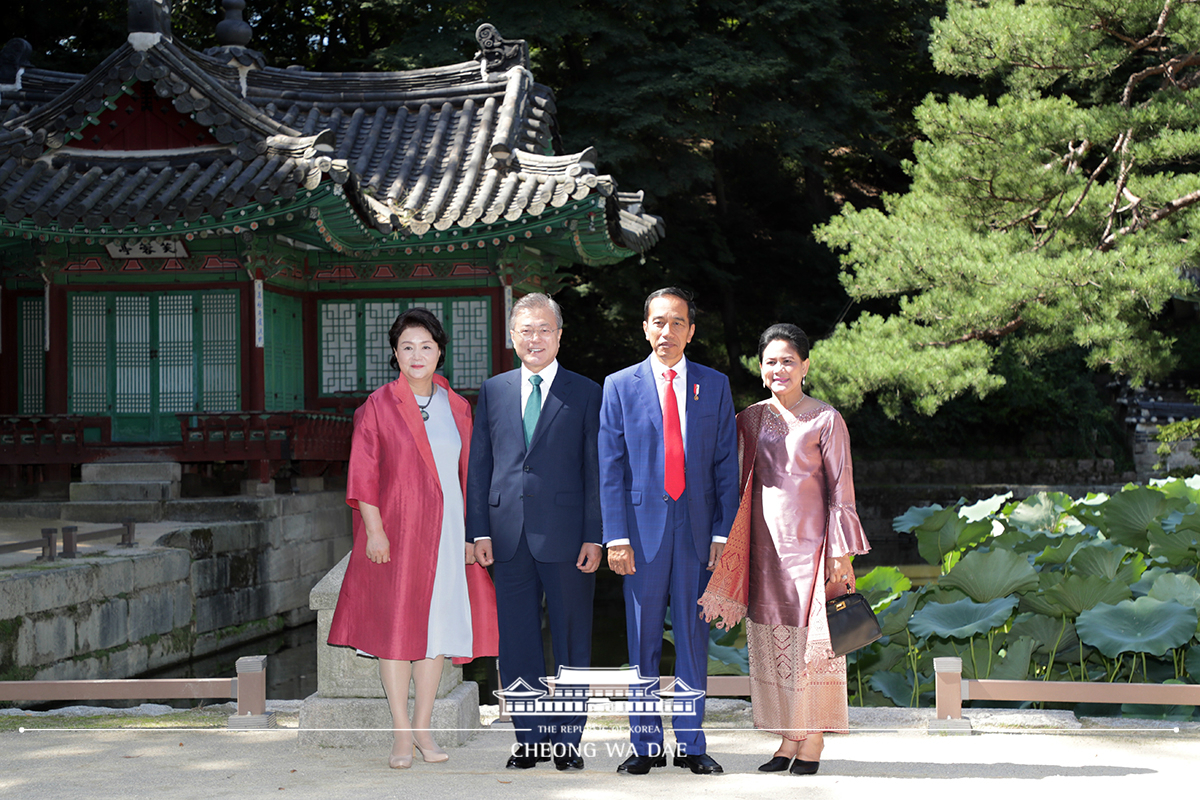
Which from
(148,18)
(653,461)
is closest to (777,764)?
(653,461)

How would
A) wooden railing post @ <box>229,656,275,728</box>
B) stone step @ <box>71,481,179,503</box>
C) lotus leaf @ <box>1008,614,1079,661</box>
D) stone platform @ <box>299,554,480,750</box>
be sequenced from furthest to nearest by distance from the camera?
stone step @ <box>71,481,179,503</box>
lotus leaf @ <box>1008,614,1079,661</box>
wooden railing post @ <box>229,656,275,728</box>
stone platform @ <box>299,554,480,750</box>

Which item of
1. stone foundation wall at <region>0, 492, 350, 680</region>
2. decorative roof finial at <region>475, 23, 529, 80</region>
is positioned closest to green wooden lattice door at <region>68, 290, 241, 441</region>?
stone foundation wall at <region>0, 492, 350, 680</region>

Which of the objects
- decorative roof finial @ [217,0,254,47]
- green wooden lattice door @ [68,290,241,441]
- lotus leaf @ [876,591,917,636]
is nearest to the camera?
Result: lotus leaf @ [876,591,917,636]

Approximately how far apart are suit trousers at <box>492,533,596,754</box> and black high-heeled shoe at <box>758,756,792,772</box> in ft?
2.00

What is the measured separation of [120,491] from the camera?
1012cm

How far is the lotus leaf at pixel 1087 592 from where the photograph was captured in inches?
197

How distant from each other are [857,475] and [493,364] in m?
9.91

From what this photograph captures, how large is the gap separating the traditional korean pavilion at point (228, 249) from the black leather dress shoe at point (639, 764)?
23.6 feet

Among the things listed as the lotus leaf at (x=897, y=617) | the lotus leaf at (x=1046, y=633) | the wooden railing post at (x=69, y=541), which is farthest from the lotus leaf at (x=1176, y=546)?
the wooden railing post at (x=69, y=541)

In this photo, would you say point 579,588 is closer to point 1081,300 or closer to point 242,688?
point 242,688

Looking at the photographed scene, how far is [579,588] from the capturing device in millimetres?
3760

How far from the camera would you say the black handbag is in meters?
3.61

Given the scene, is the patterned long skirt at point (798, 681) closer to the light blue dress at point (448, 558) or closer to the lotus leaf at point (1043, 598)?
the light blue dress at point (448, 558)

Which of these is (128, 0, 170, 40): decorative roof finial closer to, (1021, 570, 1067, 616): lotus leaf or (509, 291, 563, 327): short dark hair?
(509, 291, 563, 327): short dark hair
